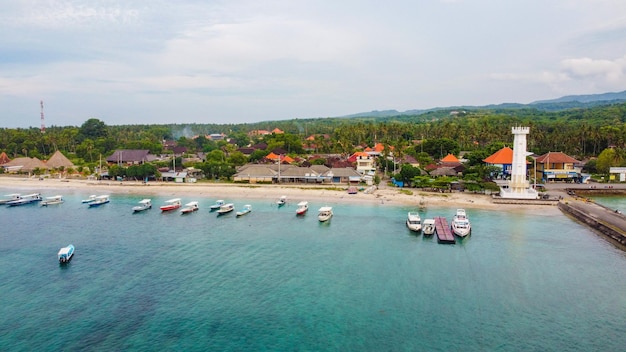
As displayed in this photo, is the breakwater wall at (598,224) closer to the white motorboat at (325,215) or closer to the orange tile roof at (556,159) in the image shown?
the orange tile roof at (556,159)

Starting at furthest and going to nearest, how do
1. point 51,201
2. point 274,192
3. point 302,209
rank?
point 274,192
point 51,201
point 302,209

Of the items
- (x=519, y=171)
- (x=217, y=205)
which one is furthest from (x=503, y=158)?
(x=217, y=205)

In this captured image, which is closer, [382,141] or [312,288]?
[312,288]

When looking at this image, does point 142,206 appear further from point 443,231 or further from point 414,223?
point 443,231

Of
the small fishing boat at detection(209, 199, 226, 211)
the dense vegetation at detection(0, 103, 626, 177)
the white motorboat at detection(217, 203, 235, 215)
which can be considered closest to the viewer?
the white motorboat at detection(217, 203, 235, 215)

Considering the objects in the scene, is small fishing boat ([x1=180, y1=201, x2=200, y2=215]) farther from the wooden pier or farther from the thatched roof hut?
the thatched roof hut

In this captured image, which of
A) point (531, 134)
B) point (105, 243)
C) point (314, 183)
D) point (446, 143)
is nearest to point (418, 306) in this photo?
point (105, 243)

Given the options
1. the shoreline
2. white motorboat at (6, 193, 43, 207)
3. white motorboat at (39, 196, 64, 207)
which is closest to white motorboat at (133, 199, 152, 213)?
the shoreline
